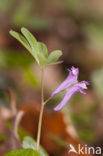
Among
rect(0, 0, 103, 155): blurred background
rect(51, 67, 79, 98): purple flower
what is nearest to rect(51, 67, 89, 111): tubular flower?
rect(51, 67, 79, 98): purple flower


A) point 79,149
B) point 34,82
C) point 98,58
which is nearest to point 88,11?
point 98,58

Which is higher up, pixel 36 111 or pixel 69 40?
pixel 69 40

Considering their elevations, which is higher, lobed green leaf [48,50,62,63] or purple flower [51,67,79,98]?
lobed green leaf [48,50,62,63]

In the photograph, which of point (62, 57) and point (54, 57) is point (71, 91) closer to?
point (54, 57)

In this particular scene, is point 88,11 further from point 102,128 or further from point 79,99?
point 102,128

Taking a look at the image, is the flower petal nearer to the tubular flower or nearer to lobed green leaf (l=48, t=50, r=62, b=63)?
the tubular flower

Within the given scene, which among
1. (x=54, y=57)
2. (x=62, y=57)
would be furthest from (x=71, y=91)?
(x=62, y=57)

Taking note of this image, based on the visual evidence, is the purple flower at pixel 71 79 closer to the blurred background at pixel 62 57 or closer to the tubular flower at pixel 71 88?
the tubular flower at pixel 71 88

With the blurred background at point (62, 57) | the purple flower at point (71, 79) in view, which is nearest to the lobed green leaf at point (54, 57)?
the purple flower at point (71, 79)
